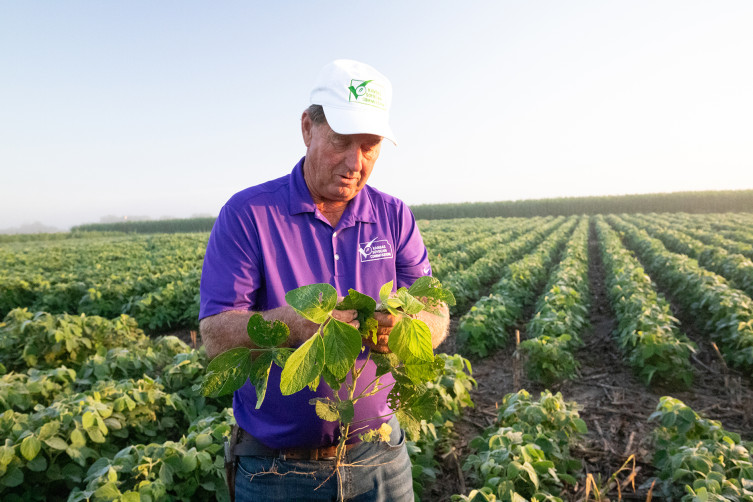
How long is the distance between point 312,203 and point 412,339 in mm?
786

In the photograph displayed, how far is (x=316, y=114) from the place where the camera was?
5.32ft

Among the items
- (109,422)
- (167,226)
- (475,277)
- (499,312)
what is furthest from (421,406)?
(167,226)

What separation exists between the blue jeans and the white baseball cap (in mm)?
1179

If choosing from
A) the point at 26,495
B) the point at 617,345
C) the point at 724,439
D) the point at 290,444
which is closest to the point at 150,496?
the point at 26,495

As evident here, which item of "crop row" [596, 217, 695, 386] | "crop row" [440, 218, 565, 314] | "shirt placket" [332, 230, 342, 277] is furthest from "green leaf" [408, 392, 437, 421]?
"crop row" [440, 218, 565, 314]

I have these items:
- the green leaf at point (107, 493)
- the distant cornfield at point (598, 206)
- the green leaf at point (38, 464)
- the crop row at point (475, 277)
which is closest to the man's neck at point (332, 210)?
the green leaf at point (107, 493)

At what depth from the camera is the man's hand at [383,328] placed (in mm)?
1210

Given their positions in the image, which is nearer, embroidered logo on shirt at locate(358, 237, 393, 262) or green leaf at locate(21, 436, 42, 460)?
embroidered logo on shirt at locate(358, 237, 393, 262)

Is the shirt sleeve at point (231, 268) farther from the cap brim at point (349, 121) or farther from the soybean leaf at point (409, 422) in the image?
the soybean leaf at point (409, 422)

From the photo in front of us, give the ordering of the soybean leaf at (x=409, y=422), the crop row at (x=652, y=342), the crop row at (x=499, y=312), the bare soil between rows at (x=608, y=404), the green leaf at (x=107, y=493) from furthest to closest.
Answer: the crop row at (x=499, y=312)
the crop row at (x=652, y=342)
the bare soil between rows at (x=608, y=404)
the green leaf at (x=107, y=493)
the soybean leaf at (x=409, y=422)

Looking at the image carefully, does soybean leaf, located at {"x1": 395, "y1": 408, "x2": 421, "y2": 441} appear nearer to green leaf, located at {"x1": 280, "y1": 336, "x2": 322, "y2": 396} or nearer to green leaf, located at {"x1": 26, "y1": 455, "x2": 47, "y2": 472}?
green leaf, located at {"x1": 280, "y1": 336, "x2": 322, "y2": 396}

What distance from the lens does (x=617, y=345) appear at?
655cm

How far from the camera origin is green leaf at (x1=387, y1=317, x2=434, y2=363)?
3.66 ft

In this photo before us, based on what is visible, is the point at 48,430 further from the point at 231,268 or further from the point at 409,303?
the point at 409,303
